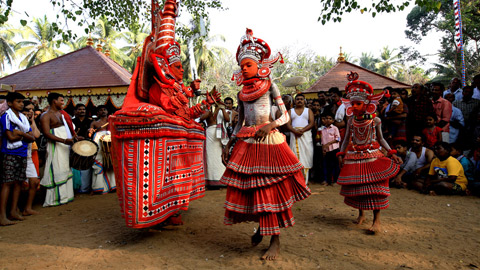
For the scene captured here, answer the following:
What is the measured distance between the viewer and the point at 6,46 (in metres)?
31.5

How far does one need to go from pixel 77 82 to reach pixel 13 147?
8.44 metres

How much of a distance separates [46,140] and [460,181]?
8352 millimetres

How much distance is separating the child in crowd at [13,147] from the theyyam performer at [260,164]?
367 cm

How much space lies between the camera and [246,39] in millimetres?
3695

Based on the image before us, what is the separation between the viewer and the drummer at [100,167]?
24.0 feet

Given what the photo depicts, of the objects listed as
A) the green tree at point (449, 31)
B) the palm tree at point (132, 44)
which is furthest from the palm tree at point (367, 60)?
the palm tree at point (132, 44)

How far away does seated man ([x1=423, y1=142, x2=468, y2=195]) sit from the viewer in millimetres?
6457

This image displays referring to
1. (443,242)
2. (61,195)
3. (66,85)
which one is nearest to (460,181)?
(443,242)

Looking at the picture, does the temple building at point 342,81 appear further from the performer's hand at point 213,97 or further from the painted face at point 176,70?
the painted face at point 176,70

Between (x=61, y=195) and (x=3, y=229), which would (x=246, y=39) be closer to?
(x=3, y=229)

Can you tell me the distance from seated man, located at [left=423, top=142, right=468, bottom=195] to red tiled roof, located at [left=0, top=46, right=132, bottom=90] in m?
10.7

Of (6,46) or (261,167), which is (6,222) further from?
(6,46)

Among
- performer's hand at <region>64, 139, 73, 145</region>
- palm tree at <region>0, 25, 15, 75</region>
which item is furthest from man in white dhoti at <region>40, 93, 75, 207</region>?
palm tree at <region>0, 25, 15, 75</region>

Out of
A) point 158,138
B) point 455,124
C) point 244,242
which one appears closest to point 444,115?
point 455,124
